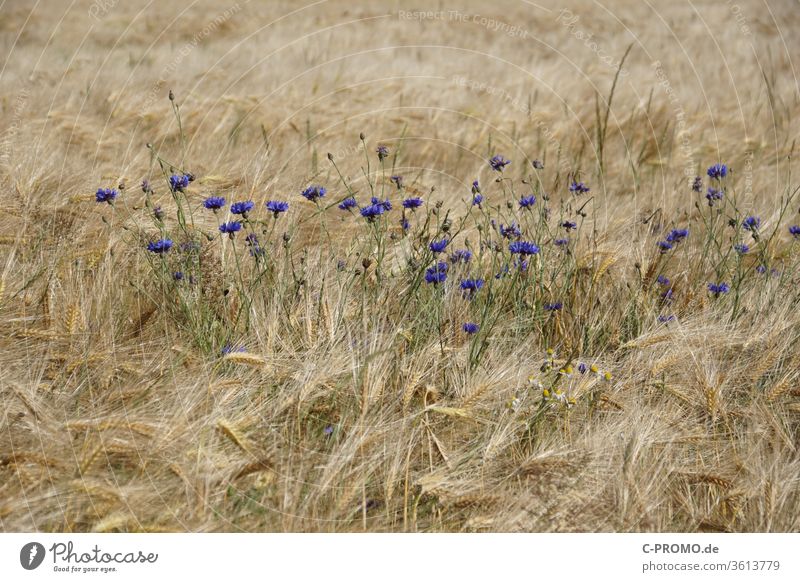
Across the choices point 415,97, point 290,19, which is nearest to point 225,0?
point 290,19

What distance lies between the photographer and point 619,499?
197 cm

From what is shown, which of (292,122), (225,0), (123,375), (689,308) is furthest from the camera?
(225,0)

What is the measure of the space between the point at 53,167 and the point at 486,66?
4.18m

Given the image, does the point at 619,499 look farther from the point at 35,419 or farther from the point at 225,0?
the point at 225,0

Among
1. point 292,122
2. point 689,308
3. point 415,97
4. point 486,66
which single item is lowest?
point 689,308
